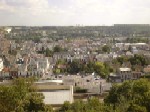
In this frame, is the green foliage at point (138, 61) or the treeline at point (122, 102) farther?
the green foliage at point (138, 61)

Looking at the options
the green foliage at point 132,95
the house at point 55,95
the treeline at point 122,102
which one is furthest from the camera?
the house at point 55,95

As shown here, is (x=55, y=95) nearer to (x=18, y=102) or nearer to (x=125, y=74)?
(x=18, y=102)

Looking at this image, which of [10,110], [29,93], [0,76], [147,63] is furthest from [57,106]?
[147,63]

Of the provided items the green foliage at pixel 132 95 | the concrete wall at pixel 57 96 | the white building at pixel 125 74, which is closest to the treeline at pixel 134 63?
the white building at pixel 125 74

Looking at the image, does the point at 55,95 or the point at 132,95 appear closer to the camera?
the point at 132,95

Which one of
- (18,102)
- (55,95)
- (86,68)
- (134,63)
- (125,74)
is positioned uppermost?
(18,102)

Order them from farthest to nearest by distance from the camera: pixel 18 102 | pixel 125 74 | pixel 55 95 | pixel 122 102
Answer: pixel 125 74 → pixel 55 95 → pixel 122 102 → pixel 18 102

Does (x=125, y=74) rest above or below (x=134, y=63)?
below

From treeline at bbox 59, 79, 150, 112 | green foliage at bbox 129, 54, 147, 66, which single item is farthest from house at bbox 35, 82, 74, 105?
green foliage at bbox 129, 54, 147, 66

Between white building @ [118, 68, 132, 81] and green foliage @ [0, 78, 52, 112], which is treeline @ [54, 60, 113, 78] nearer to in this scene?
white building @ [118, 68, 132, 81]

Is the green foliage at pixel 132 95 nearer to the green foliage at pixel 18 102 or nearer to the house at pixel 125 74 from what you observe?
the green foliage at pixel 18 102

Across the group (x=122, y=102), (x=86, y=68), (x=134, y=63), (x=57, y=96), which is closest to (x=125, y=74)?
(x=86, y=68)

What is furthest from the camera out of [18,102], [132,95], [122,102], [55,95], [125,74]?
[125,74]
